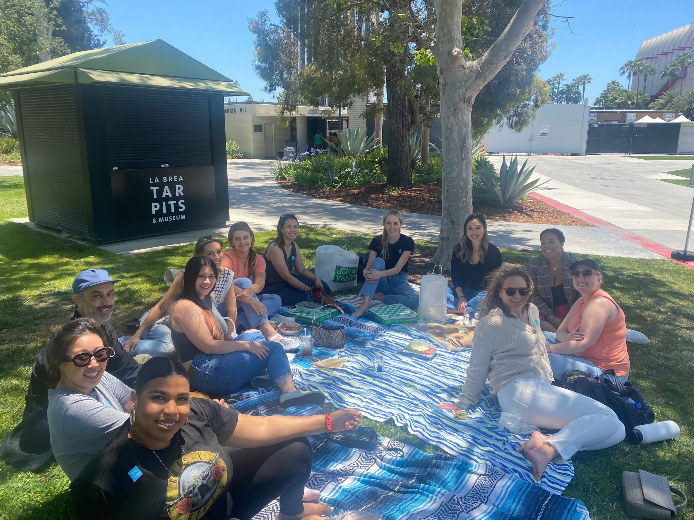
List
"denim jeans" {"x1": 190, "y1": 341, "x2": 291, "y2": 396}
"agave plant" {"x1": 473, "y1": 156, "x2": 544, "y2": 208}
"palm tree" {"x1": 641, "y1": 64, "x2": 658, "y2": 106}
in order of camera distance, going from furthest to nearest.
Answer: "palm tree" {"x1": 641, "y1": 64, "x2": 658, "y2": 106} → "agave plant" {"x1": 473, "y1": 156, "x2": 544, "y2": 208} → "denim jeans" {"x1": 190, "y1": 341, "x2": 291, "y2": 396}

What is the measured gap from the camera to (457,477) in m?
3.10

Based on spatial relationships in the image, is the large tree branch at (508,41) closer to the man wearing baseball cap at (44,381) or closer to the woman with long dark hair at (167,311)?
the woman with long dark hair at (167,311)

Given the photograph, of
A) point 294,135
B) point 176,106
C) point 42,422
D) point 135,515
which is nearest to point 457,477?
point 135,515

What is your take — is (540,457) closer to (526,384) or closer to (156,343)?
(526,384)

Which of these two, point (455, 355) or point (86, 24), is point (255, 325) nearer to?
point (455, 355)

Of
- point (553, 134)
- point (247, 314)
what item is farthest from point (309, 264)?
point (553, 134)

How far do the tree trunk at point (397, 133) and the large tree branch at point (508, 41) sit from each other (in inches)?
286

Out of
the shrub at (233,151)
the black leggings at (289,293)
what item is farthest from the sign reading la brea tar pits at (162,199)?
the shrub at (233,151)

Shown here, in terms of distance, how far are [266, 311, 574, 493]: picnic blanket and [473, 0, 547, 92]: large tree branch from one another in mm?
3641

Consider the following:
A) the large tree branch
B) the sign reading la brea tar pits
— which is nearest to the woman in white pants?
the large tree branch

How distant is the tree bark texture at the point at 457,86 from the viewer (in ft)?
22.4

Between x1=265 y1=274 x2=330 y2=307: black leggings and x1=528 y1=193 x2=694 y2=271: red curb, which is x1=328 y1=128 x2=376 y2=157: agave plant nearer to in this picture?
x1=528 y1=193 x2=694 y2=271: red curb

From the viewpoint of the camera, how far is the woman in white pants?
321 cm

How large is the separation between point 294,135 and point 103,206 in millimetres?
27727
